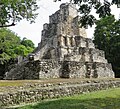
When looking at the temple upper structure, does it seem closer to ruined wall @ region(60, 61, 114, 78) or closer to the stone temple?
the stone temple

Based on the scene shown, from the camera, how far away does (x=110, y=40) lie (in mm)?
40000

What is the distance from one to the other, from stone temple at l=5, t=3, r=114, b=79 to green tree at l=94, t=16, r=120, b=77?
11.0m

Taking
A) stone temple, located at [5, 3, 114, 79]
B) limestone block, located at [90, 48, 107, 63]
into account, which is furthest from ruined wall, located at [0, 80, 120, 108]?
limestone block, located at [90, 48, 107, 63]

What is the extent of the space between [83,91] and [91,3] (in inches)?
233

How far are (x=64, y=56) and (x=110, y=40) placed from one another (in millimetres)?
18929

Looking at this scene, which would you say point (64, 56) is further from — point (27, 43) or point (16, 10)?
point (27, 43)

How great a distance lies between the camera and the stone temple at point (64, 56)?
1903 centimetres

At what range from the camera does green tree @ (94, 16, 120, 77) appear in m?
37.9

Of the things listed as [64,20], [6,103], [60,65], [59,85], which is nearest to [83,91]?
[59,85]

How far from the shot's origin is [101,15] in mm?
12648

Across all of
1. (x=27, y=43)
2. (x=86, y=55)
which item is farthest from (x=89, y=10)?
(x=27, y=43)

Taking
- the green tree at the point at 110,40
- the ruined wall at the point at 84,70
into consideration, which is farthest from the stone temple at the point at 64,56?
Answer: the green tree at the point at 110,40

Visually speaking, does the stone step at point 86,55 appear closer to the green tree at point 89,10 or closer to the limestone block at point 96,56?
the limestone block at point 96,56

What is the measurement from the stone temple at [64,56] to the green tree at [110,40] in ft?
35.9
